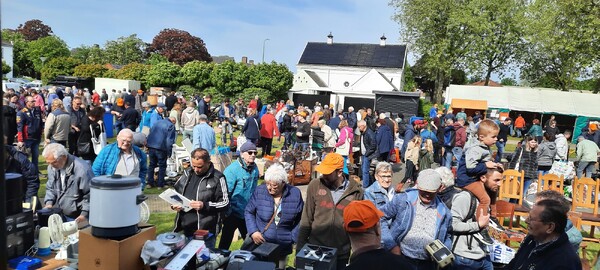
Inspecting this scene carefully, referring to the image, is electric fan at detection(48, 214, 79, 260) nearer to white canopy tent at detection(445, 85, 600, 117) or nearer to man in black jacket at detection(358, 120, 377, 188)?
man in black jacket at detection(358, 120, 377, 188)

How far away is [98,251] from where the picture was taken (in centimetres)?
283

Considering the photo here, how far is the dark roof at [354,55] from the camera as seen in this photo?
153 ft

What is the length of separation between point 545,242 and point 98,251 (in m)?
3.26

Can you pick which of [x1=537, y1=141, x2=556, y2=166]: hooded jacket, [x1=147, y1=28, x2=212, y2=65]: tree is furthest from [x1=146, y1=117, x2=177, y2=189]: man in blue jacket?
[x1=147, y1=28, x2=212, y2=65]: tree

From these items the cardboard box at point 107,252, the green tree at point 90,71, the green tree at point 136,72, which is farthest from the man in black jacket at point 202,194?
the green tree at point 90,71

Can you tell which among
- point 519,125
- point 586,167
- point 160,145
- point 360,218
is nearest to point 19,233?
point 360,218

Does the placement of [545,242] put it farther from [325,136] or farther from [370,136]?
[325,136]

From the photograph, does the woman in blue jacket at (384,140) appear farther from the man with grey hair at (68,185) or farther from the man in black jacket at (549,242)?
the man with grey hair at (68,185)

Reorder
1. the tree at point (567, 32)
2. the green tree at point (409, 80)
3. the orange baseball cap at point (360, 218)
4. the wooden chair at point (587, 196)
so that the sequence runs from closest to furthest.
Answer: the orange baseball cap at point (360, 218) < the wooden chair at point (587, 196) < the tree at point (567, 32) < the green tree at point (409, 80)

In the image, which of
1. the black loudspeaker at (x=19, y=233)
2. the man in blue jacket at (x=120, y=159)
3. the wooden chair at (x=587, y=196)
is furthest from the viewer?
the wooden chair at (x=587, y=196)

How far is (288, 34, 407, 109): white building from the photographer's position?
4378 centimetres

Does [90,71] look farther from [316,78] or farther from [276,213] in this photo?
[276,213]

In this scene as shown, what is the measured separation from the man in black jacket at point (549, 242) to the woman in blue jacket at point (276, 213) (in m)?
2.20

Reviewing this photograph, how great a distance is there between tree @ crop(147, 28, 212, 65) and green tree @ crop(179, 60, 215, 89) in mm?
35625
